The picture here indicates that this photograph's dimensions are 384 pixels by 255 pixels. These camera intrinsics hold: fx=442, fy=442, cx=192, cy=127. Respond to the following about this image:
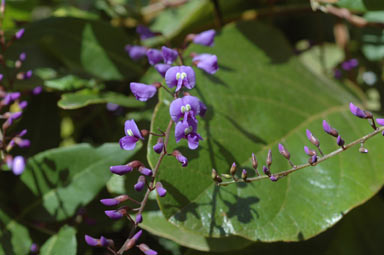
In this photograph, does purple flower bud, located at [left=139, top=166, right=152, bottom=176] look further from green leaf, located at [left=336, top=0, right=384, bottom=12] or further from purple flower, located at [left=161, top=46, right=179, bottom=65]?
green leaf, located at [left=336, top=0, right=384, bottom=12]

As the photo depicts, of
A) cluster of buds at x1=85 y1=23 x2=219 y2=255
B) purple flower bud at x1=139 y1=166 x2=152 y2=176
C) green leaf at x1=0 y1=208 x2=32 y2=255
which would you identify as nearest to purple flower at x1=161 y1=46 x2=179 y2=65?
cluster of buds at x1=85 y1=23 x2=219 y2=255

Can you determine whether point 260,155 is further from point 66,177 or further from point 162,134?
point 66,177

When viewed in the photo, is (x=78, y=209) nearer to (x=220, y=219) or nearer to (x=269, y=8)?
(x=220, y=219)

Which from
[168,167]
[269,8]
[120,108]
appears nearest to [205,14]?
[269,8]

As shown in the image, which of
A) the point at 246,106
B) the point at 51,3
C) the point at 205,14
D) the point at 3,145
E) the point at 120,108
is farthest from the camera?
the point at 51,3

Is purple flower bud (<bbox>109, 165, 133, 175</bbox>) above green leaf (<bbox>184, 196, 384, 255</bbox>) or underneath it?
above

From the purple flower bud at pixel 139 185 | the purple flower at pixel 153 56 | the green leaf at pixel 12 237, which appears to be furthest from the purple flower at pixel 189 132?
the green leaf at pixel 12 237
